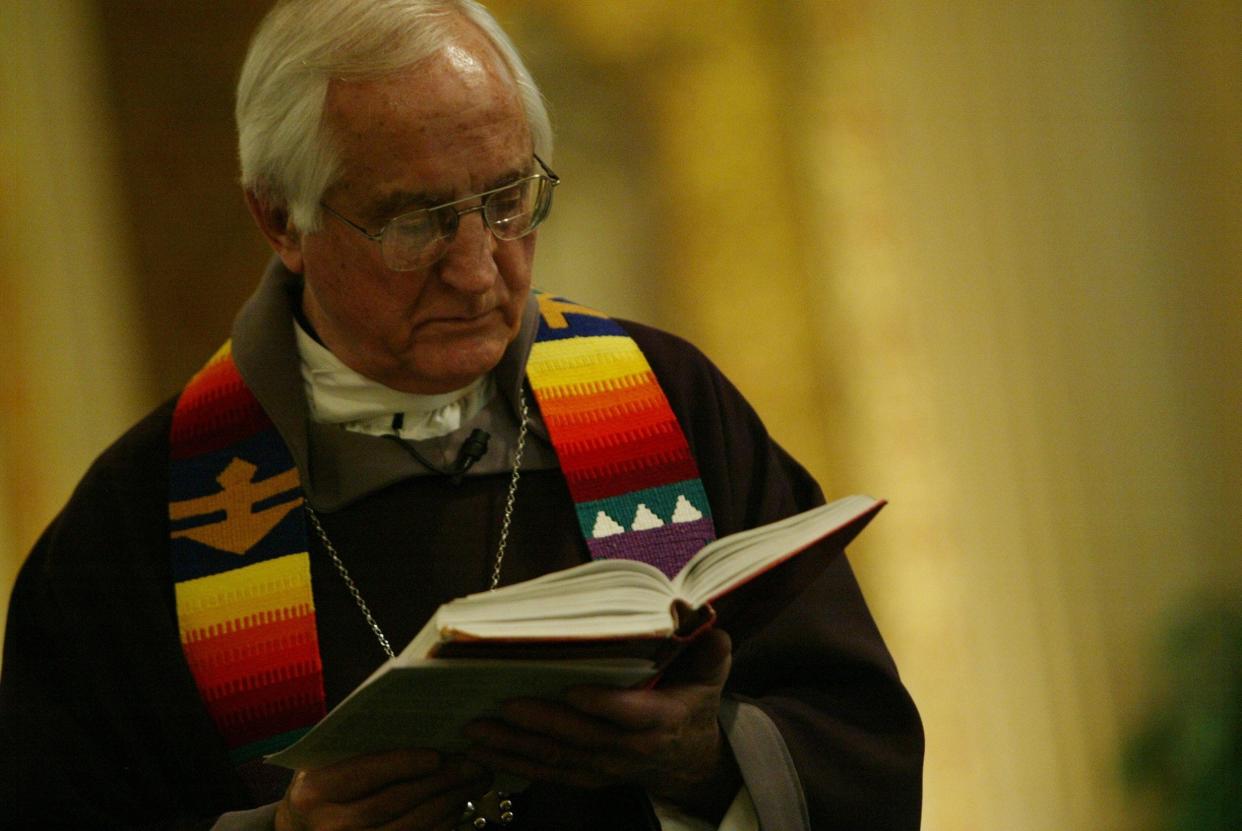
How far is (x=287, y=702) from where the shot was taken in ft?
7.66

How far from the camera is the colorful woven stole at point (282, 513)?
2.35m

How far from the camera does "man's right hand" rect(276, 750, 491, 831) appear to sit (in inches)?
74.4

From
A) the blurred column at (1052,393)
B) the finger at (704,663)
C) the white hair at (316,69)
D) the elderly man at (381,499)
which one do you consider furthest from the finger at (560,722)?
the blurred column at (1052,393)

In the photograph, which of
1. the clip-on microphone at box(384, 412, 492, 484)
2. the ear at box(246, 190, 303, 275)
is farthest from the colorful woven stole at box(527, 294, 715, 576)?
the ear at box(246, 190, 303, 275)

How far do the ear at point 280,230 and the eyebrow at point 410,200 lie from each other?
0.24 meters

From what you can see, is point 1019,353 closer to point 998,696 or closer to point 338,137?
point 998,696

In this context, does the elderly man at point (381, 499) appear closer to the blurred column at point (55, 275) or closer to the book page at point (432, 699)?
the book page at point (432, 699)

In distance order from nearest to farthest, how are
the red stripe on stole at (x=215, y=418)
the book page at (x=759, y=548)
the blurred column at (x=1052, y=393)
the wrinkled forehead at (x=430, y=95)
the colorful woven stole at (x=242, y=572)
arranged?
the book page at (x=759, y=548) → the wrinkled forehead at (x=430, y=95) → the colorful woven stole at (x=242, y=572) → the red stripe on stole at (x=215, y=418) → the blurred column at (x=1052, y=393)

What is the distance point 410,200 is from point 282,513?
562 mm

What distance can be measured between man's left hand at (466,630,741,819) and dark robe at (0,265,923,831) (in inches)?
9.3

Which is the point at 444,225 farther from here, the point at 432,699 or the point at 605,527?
the point at 432,699

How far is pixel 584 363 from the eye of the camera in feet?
8.55

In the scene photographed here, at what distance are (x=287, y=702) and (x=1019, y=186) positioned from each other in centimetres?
310

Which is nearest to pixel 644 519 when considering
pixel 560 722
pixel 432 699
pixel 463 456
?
pixel 463 456
